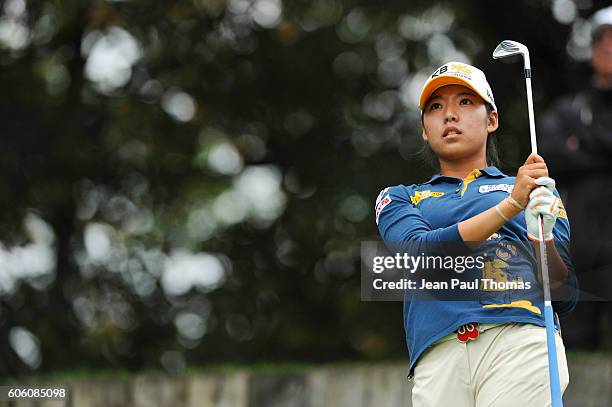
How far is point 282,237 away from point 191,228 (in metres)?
1.09

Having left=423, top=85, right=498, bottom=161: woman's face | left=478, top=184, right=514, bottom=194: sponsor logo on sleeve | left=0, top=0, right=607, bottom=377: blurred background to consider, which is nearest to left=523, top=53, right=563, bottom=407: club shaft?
left=478, top=184, right=514, bottom=194: sponsor logo on sleeve

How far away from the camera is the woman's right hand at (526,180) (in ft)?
10.1

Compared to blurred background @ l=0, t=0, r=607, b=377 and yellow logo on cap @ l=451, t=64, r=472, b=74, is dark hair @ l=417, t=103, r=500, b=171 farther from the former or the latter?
blurred background @ l=0, t=0, r=607, b=377

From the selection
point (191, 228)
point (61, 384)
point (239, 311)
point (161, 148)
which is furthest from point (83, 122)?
point (61, 384)

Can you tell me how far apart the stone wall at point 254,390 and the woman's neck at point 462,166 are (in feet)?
10.1

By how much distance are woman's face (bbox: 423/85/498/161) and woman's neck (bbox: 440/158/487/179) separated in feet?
0.05

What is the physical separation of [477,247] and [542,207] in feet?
0.79

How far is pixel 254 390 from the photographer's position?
Result: 21.4ft

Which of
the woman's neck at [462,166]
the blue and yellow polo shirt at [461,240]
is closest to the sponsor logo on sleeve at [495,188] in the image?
the blue and yellow polo shirt at [461,240]

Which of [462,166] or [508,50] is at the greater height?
[508,50]

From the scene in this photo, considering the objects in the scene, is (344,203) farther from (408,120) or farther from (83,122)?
(83,122)

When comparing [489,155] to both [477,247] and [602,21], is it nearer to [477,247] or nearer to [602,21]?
[477,247]

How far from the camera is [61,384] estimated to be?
653cm

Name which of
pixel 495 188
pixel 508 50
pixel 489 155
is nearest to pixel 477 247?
pixel 495 188
